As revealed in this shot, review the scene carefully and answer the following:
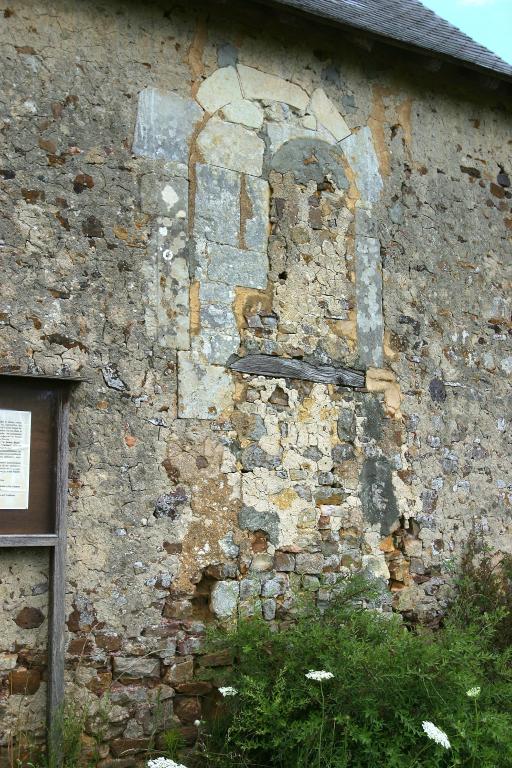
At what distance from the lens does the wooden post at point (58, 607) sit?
14.4 feet

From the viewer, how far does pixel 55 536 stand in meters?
4.52

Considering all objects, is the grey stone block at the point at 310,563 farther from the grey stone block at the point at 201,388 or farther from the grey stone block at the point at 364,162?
the grey stone block at the point at 364,162

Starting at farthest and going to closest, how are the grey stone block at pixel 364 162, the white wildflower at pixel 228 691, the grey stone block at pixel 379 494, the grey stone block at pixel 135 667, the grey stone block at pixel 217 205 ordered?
the grey stone block at pixel 364 162 < the grey stone block at pixel 379 494 < the grey stone block at pixel 217 205 < the grey stone block at pixel 135 667 < the white wildflower at pixel 228 691

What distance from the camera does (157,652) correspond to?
16.0ft

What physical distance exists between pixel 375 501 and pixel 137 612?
1.84 meters

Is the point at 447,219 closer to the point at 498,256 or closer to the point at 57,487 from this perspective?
the point at 498,256

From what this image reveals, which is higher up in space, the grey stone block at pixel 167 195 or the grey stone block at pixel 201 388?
the grey stone block at pixel 167 195

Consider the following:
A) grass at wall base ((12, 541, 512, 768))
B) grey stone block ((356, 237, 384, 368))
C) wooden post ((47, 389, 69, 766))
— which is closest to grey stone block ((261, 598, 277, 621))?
grass at wall base ((12, 541, 512, 768))

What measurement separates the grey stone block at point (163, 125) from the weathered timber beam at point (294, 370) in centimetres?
134

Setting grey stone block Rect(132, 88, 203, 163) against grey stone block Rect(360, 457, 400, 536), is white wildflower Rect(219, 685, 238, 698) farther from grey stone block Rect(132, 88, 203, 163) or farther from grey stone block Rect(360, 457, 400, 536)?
grey stone block Rect(132, 88, 203, 163)

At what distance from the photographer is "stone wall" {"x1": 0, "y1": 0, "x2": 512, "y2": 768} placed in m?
4.79

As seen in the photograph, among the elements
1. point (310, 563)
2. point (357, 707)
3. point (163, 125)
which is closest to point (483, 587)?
point (310, 563)

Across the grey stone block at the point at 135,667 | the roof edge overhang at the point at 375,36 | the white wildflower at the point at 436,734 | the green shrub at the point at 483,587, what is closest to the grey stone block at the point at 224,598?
the grey stone block at the point at 135,667

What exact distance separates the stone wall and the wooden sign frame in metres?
0.10
